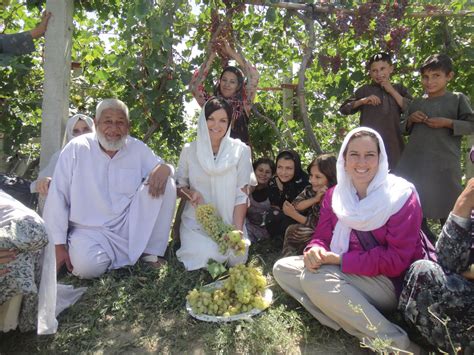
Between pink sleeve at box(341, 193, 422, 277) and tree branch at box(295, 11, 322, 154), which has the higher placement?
tree branch at box(295, 11, 322, 154)

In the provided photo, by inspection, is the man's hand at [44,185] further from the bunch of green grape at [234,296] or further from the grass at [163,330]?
the bunch of green grape at [234,296]

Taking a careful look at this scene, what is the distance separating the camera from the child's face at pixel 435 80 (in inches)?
151

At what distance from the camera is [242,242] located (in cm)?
329

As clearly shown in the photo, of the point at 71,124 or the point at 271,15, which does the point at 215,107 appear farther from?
the point at 71,124

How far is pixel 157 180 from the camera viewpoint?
12.2 feet

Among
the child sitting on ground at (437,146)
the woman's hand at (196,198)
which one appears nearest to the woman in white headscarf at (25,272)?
the woman's hand at (196,198)

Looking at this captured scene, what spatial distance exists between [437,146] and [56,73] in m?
3.45

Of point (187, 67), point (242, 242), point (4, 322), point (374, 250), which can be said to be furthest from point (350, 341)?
point (187, 67)

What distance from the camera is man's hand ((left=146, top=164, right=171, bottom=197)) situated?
146 inches

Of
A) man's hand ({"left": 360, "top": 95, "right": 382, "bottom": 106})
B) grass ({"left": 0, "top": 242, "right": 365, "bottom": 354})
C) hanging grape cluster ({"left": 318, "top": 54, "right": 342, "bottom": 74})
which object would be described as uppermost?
hanging grape cluster ({"left": 318, "top": 54, "right": 342, "bottom": 74})

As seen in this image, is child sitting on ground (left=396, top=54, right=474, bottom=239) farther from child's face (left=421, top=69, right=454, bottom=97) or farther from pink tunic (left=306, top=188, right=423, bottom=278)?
pink tunic (left=306, top=188, right=423, bottom=278)

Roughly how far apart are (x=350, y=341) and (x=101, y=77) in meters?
4.18

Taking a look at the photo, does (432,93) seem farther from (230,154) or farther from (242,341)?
(242,341)

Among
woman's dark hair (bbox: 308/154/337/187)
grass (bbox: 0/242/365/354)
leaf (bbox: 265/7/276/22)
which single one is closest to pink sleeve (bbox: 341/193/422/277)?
grass (bbox: 0/242/365/354)
